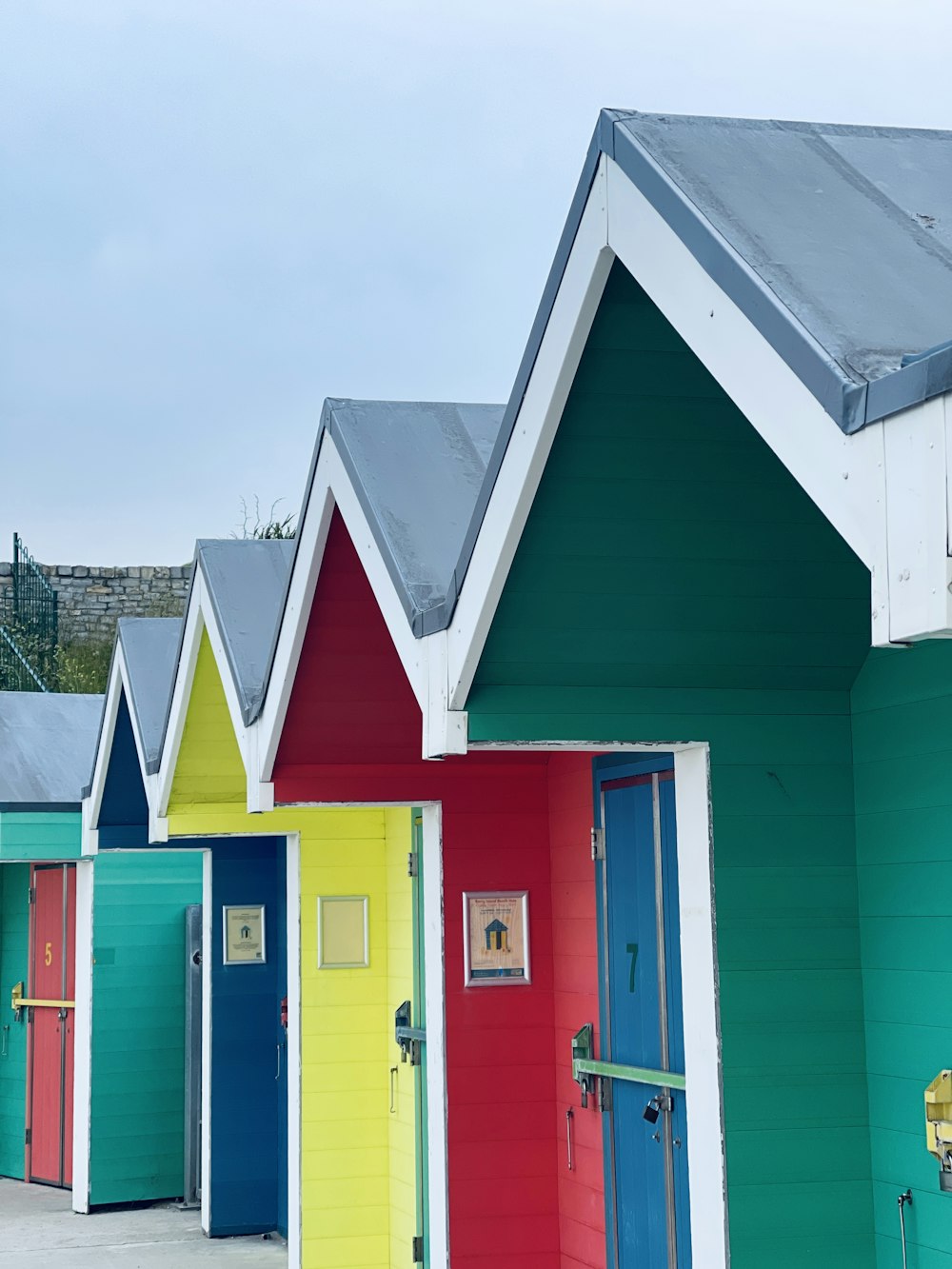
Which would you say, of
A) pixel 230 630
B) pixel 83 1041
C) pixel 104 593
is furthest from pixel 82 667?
pixel 230 630

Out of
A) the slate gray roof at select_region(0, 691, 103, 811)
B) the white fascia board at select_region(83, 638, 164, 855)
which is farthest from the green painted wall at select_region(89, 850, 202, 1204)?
the white fascia board at select_region(83, 638, 164, 855)

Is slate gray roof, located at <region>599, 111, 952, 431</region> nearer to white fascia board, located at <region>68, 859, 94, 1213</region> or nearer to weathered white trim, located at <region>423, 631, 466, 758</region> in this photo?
weathered white trim, located at <region>423, 631, 466, 758</region>

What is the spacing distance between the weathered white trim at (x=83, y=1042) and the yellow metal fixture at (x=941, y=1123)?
8.05 m

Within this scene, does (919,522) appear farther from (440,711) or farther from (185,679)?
(185,679)

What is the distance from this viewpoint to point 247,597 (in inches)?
293

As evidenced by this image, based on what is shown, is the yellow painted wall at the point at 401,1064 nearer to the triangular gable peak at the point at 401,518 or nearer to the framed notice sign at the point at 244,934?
the framed notice sign at the point at 244,934

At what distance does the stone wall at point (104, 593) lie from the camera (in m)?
25.2

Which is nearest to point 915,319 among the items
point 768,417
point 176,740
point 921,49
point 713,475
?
point 768,417

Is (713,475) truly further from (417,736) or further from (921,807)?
(417,736)

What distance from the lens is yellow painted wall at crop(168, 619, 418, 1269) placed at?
27.1 feet

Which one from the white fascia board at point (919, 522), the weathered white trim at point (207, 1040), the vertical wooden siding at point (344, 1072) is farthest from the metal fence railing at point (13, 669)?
the white fascia board at point (919, 522)

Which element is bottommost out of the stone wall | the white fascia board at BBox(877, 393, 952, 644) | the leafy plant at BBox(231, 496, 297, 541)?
the white fascia board at BBox(877, 393, 952, 644)

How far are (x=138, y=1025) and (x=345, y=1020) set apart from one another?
3172mm

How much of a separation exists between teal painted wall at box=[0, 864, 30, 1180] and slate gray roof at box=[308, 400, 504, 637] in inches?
309
